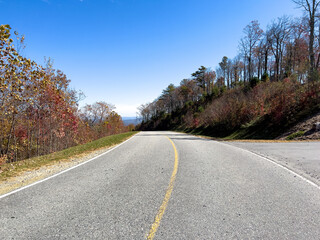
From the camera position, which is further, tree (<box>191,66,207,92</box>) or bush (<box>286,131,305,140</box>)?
tree (<box>191,66,207,92</box>)

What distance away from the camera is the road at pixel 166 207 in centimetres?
282

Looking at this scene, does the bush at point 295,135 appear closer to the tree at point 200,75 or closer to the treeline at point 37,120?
the treeline at point 37,120

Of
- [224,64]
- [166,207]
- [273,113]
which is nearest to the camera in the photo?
[166,207]

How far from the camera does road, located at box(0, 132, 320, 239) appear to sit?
2.82m

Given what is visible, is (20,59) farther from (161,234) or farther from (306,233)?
(306,233)

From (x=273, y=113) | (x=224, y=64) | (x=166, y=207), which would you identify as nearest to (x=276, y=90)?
(x=273, y=113)

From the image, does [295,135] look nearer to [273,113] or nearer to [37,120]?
[273,113]

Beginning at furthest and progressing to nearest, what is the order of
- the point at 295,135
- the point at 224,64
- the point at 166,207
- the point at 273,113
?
the point at 224,64, the point at 273,113, the point at 295,135, the point at 166,207

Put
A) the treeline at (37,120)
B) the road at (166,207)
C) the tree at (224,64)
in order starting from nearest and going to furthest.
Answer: the road at (166,207) < the treeline at (37,120) < the tree at (224,64)

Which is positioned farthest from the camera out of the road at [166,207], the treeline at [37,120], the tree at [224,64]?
the tree at [224,64]

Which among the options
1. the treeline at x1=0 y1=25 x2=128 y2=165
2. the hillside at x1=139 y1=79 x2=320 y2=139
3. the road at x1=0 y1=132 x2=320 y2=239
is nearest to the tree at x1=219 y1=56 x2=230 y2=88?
the hillside at x1=139 y1=79 x2=320 y2=139

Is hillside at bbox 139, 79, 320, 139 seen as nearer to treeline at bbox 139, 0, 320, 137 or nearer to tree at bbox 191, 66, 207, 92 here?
treeline at bbox 139, 0, 320, 137

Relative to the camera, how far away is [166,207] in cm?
356

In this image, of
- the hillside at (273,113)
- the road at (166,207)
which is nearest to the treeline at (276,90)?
the hillside at (273,113)
